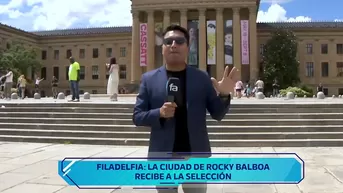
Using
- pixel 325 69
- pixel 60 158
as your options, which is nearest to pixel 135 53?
pixel 325 69

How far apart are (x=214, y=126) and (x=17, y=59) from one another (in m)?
56.7

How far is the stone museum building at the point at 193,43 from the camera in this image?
60.1 meters

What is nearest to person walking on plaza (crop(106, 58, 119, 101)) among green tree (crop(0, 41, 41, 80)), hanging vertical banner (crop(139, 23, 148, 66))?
hanging vertical banner (crop(139, 23, 148, 66))

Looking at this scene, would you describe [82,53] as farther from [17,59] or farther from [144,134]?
[144,134]

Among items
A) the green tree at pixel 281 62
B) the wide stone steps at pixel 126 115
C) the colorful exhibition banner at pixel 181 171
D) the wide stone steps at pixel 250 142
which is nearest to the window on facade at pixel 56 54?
the green tree at pixel 281 62

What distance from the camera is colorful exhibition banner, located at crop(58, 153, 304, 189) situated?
2.28m

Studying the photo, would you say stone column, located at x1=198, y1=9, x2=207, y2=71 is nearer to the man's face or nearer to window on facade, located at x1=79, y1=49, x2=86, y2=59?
window on facade, located at x1=79, y1=49, x2=86, y2=59

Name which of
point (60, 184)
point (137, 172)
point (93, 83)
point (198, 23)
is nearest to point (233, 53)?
point (198, 23)

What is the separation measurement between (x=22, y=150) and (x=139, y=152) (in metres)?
3.38

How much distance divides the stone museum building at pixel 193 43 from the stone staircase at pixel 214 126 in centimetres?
4235

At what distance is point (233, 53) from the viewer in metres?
60.5

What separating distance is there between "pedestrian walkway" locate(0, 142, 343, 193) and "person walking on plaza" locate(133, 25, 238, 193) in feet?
2.03

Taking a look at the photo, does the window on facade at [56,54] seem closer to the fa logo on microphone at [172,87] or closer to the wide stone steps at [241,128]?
the wide stone steps at [241,128]

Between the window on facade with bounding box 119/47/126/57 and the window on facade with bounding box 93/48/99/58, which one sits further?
the window on facade with bounding box 93/48/99/58
